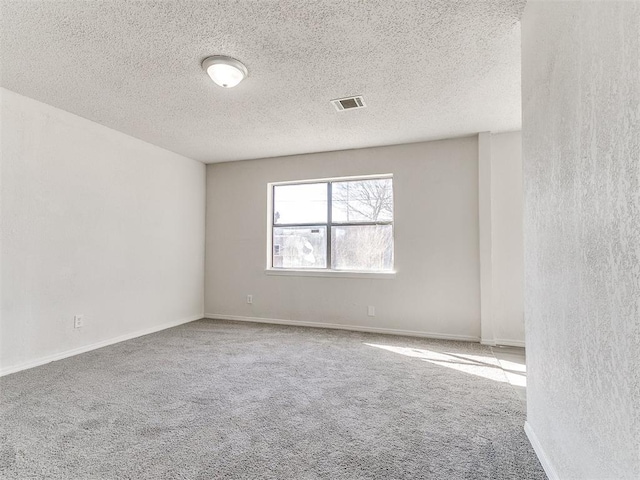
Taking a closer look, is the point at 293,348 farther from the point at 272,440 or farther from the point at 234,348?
the point at 272,440

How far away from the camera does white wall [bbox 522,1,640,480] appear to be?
2.89 ft

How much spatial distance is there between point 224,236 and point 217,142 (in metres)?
1.52

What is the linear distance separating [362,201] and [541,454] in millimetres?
3359

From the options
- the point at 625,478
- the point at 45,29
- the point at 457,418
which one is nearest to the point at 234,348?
the point at 457,418

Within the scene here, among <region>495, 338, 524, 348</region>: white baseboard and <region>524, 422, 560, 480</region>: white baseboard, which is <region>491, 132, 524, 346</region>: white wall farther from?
<region>524, 422, 560, 480</region>: white baseboard

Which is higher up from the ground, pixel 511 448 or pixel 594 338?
pixel 594 338

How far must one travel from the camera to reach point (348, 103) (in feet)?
10.1

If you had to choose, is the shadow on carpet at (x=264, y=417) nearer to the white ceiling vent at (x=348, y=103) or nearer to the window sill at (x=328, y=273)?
the window sill at (x=328, y=273)

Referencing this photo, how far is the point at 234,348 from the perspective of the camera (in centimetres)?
356

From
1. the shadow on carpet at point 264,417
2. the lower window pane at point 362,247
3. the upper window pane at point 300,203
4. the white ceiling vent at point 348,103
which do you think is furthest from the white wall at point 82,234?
the white ceiling vent at point 348,103

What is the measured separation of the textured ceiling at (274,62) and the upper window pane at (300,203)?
1.15 metres

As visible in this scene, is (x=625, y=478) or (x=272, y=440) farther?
(x=272, y=440)

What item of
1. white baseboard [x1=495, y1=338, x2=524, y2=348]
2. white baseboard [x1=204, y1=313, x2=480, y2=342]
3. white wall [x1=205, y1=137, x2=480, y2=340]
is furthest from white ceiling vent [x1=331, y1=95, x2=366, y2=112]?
white baseboard [x1=495, y1=338, x2=524, y2=348]

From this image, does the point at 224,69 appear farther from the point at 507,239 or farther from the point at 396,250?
the point at 507,239
